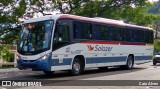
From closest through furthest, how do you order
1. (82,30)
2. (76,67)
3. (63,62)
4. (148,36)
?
1. (63,62)
2. (76,67)
3. (82,30)
4. (148,36)

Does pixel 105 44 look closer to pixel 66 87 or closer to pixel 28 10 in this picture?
pixel 66 87

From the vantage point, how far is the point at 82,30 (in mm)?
17391

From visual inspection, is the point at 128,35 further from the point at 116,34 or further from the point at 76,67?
the point at 76,67

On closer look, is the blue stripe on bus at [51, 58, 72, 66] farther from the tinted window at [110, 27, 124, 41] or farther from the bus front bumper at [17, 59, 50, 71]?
the tinted window at [110, 27, 124, 41]

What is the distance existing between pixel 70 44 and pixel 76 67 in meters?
1.42

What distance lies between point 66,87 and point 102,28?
330 inches

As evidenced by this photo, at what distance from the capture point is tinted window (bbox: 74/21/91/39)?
16853 millimetres

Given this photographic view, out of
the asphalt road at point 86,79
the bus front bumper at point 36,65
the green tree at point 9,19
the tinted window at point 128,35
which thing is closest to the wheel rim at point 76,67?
the asphalt road at point 86,79

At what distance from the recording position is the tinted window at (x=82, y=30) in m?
16.9

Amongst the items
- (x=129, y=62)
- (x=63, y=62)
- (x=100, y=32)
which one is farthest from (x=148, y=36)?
(x=63, y=62)

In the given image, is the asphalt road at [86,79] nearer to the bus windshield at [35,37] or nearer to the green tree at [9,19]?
the bus windshield at [35,37]

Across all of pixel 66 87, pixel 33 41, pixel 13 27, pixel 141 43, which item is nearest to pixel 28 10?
pixel 13 27

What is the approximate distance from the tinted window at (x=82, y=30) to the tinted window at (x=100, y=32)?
1.97 feet

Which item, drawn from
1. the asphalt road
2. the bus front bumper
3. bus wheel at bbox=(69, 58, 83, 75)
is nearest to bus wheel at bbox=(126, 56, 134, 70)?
the asphalt road
